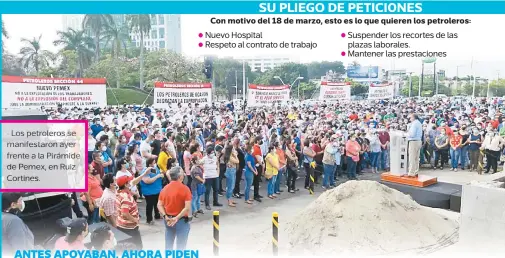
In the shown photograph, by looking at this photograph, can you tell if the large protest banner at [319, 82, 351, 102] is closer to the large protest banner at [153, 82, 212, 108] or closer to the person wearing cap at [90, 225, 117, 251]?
the large protest banner at [153, 82, 212, 108]

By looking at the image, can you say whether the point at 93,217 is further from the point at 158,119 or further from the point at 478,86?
the point at 478,86

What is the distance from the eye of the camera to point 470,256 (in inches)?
240

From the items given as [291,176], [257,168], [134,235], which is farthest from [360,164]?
[134,235]

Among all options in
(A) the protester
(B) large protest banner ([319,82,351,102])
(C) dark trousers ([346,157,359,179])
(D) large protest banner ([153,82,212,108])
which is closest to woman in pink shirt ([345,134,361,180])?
(C) dark trousers ([346,157,359,179])

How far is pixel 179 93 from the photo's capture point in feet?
43.4

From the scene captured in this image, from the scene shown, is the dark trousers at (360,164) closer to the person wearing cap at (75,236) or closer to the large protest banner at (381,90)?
the large protest banner at (381,90)

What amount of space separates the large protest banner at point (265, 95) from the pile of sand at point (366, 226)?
28.1 feet

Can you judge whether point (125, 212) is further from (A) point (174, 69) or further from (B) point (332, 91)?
(A) point (174, 69)

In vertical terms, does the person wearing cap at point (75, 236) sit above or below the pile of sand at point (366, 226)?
above

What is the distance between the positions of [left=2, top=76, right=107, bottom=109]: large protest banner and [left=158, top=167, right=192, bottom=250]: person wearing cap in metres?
4.84

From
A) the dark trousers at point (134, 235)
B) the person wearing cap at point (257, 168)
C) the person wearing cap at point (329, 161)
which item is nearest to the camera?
the dark trousers at point (134, 235)

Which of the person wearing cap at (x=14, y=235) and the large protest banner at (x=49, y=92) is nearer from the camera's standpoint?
the person wearing cap at (x=14, y=235)

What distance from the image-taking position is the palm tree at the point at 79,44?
44.7 m

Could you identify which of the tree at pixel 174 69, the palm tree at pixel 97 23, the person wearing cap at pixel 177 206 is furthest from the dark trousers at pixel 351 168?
the palm tree at pixel 97 23
